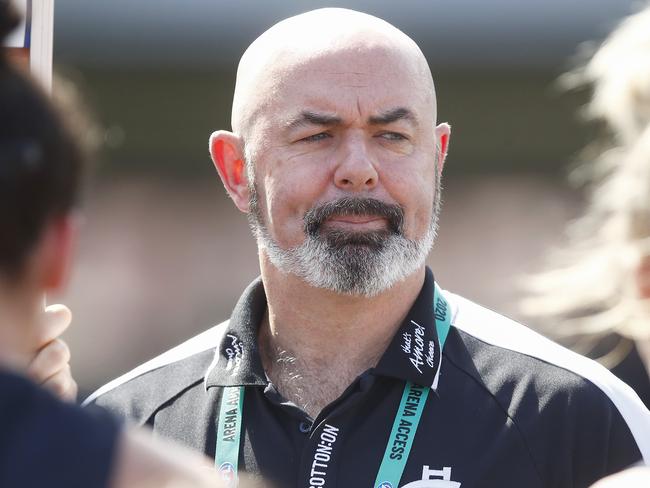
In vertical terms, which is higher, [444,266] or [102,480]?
[444,266]

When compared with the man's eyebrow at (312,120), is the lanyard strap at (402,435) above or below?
below

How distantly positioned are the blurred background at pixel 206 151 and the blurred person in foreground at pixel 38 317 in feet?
26.8

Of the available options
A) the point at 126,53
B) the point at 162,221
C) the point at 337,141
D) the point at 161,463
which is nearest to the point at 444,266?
the point at 162,221

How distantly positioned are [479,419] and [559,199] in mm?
7893

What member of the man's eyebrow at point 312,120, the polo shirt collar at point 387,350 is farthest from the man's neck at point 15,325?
the man's eyebrow at point 312,120

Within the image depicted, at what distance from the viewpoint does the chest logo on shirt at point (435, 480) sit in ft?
8.73

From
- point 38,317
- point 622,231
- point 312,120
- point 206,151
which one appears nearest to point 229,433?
point 312,120

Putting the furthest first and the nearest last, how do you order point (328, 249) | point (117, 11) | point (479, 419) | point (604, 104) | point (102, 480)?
point (117, 11)
point (328, 249)
point (479, 419)
point (604, 104)
point (102, 480)

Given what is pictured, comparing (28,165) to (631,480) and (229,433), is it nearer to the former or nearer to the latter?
(631,480)

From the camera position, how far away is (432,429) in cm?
277

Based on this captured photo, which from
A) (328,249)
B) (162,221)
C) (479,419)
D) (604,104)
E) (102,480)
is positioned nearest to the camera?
(102,480)

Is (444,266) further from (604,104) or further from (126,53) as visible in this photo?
(604,104)

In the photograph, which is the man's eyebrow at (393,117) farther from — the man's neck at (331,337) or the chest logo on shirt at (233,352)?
the chest logo on shirt at (233,352)

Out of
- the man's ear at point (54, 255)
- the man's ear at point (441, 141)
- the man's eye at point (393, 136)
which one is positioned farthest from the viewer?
the man's ear at point (441, 141)
